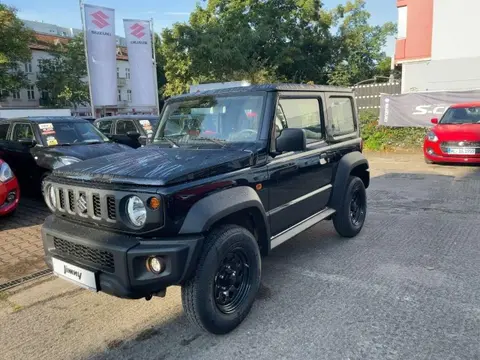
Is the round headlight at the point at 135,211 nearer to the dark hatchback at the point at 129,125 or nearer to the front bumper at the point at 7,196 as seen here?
the front bumper at the point at 7,196

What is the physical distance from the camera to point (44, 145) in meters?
6.72

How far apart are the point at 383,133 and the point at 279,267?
11139mm

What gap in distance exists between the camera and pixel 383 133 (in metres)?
13.7

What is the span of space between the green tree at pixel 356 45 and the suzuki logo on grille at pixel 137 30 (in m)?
15.2

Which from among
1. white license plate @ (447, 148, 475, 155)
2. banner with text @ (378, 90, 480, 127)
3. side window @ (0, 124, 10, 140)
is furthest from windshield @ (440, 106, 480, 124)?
side window @ (0, 124, 10, 140)

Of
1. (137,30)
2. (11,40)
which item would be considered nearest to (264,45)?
(137,30)

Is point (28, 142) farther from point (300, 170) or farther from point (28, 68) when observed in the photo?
point (28, 68)

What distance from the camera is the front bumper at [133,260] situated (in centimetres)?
238

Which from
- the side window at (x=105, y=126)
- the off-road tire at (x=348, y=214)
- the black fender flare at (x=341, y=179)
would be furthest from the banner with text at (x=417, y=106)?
the black fender flare at (x=341, y=179)

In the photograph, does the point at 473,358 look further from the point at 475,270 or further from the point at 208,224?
the point at 208,224

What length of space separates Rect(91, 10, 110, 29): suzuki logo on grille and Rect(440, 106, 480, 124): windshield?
13.5 metres

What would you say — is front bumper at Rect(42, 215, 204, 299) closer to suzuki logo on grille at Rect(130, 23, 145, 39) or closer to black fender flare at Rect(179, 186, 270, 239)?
black fender flare at Rect(179, 186, 270, 239)

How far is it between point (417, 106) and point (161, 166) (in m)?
12.5

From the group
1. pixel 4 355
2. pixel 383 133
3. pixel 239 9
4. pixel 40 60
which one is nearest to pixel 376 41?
pixel 239 9
